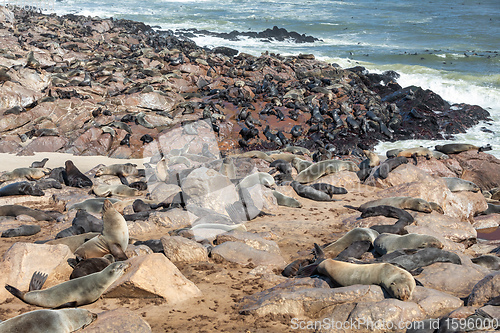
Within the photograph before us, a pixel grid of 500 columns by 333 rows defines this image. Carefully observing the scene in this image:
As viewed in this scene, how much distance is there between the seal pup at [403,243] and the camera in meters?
5.61

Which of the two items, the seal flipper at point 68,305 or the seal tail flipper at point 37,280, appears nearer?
the seal flipper at point 68,305

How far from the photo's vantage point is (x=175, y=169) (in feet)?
31.3

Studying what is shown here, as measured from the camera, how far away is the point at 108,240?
5336 mm

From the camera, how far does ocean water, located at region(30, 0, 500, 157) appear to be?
25.5m

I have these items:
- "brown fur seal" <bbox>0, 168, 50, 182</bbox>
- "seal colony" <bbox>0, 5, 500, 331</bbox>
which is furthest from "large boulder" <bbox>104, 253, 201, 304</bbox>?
"brown fur seal" <bbox>0, 168, 50, 182</bbox>

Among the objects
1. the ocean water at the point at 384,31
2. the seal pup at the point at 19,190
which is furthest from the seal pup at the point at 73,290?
the ocean water at the point at 384,31

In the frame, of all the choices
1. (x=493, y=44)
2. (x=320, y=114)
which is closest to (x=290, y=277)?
(x=320, y=114)

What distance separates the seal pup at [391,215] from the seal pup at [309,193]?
153 cm

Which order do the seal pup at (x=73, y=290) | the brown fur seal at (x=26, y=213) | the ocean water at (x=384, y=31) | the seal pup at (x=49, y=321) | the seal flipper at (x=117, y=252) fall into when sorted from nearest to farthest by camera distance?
the seal pup at (x=49, y=321)
the seal pup at (x=73, y=290)
the seal flipper at (x=117, y=252)
the brown fur seal at (x=26, y=213)
the ocean water at (x=384, y=31)

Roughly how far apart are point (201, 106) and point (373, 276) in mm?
12804

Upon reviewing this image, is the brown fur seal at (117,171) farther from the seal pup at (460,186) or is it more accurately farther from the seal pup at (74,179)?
the seal pup at (460,186)

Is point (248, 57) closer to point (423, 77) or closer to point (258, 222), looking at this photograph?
point (423, 77)

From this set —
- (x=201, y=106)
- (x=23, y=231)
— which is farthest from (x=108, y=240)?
(x=201, y=106)

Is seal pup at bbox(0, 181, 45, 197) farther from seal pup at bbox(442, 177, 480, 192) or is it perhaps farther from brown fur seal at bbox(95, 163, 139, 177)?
seal pup at bbox(442, 177, 480, 192)
